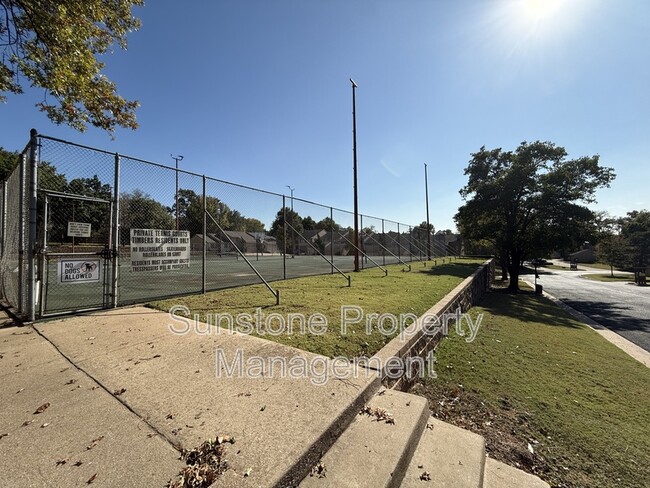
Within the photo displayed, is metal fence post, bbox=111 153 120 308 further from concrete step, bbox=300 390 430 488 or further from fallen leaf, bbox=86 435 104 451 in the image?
concrete step, bbox=300 390 430 488

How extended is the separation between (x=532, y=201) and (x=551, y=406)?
20.4m

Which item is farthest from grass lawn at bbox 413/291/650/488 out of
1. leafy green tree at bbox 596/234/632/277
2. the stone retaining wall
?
leafy green tree at bbox 596/234/632/277

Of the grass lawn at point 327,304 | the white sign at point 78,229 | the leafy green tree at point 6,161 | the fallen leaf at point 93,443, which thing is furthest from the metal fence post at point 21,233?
the leafy green tree at point 6,161

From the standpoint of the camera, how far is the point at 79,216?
Result: 548cm

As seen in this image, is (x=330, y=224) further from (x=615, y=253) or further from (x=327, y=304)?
(x=615, y=253)

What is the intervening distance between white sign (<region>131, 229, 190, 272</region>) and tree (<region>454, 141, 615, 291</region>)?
2130cm

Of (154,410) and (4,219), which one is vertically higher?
(4,219)

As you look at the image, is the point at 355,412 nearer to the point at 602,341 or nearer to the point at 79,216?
the point at 79,216

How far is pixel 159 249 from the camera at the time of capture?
6199mm

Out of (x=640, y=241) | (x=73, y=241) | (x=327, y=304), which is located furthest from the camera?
(x=640, y=241)

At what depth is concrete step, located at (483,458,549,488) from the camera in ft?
7.58

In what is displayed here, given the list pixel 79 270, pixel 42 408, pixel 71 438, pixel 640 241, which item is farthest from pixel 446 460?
pixel 640 241

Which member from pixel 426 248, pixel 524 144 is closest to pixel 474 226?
pixel 426 248

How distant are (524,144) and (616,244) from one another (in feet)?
111
